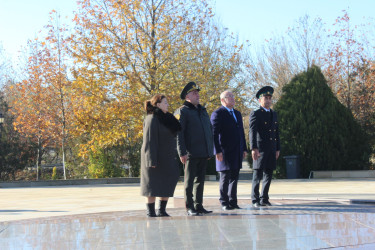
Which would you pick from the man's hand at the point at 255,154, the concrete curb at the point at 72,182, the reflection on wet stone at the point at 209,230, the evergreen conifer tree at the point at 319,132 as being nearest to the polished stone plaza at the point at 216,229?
the reflection on wet stone at the point at 209,230

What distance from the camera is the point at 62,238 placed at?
20.3 ft

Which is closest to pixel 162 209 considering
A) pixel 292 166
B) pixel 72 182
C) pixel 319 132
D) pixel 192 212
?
pixel 192 212

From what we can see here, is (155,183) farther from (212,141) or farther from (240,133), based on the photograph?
(240,133)

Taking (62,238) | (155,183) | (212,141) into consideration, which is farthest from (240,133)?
(62,238)

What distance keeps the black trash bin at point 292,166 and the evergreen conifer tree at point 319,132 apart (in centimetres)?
50

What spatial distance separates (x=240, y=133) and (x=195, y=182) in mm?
1105

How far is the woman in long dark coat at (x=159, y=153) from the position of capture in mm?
7746

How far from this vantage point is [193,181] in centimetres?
824

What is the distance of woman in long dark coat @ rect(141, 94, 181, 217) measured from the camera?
7.75 metres

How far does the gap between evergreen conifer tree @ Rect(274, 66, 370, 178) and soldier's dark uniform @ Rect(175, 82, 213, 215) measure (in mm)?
12468

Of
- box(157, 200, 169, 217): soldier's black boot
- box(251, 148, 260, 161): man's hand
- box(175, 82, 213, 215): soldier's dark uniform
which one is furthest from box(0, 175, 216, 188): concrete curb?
box(157, 200, 169, 217): soldier's black boot

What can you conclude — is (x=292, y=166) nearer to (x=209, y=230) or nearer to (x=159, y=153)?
(x=159, y=153)

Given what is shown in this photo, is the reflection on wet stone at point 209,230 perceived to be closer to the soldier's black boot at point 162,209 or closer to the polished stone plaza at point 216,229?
the polished stone plaza at point 216,229

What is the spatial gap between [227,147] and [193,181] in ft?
2.55
